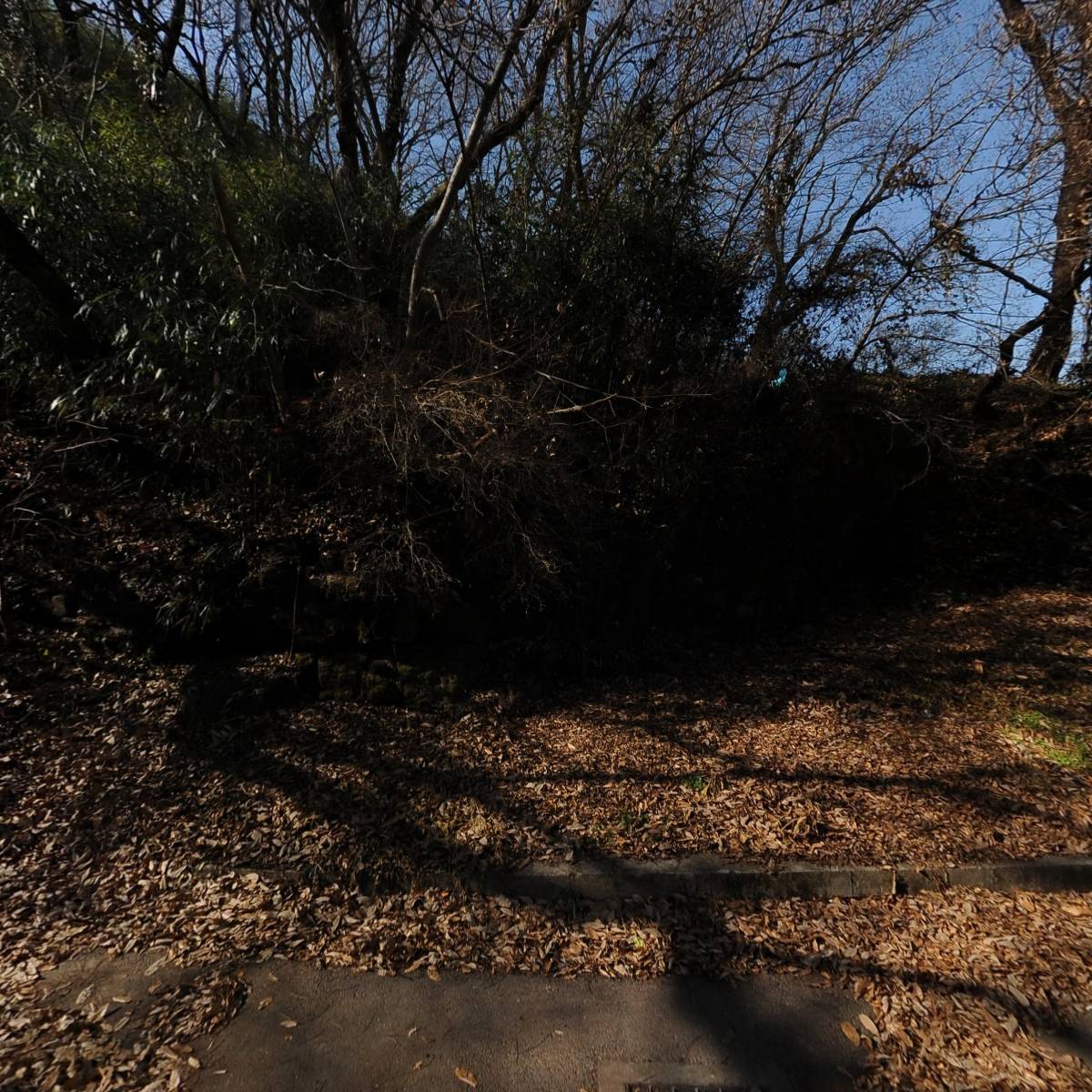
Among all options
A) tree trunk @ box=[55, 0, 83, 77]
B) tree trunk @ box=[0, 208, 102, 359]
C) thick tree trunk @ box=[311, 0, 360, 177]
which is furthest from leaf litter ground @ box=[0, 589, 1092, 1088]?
thick tree trunk @ box=[311, 0, 360, 177]

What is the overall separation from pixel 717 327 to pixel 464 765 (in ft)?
15.2

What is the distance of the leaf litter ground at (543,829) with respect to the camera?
2.94 metres

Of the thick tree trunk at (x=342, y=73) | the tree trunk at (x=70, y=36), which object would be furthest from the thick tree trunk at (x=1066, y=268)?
the tree trunk at (x=70, y=36)

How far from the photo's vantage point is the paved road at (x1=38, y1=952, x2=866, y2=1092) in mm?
2631

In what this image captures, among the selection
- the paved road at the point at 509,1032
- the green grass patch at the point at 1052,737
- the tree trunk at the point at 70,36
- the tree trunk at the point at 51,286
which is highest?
the tree trunk at the point at 70,36

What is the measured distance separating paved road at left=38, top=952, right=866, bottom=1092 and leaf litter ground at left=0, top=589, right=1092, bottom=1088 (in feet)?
0.32

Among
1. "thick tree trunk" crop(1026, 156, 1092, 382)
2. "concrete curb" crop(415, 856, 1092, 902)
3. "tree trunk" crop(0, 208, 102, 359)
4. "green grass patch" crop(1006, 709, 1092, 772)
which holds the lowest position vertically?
"concrete curb" crop(415, 856, 1092, 902)

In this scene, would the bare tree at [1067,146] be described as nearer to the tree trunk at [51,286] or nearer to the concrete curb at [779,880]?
the concrete curb at [779,880]

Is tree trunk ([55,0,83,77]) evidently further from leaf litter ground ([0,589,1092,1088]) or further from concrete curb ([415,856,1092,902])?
concrete curb ([415,856,1092,902])

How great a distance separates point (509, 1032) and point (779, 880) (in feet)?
5.18

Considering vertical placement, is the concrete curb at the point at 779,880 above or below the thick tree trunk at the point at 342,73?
below

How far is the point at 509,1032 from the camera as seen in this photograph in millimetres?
2832

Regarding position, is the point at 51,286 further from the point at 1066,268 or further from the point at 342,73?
the point at 1066,268

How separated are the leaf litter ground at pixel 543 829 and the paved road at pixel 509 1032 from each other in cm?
10
